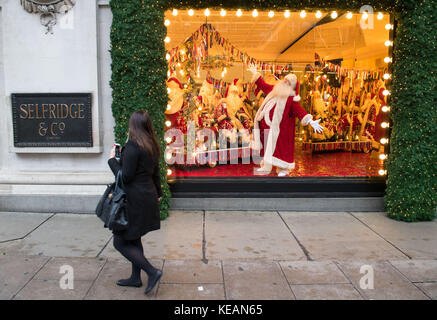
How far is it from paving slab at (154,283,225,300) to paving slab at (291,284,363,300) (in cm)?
76

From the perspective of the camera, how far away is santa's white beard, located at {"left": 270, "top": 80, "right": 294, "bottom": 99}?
299 inches

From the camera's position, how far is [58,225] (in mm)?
5641

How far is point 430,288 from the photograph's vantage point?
3.83m

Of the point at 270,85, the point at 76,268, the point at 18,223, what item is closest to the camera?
the point at 76,268

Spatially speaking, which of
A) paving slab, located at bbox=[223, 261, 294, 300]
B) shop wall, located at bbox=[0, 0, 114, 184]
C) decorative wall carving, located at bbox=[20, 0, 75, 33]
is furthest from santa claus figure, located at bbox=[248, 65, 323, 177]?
decorative wall carving, located at bbox=[20, 0, 75, 33]

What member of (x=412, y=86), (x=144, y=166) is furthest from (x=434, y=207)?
(x=144, y=166)

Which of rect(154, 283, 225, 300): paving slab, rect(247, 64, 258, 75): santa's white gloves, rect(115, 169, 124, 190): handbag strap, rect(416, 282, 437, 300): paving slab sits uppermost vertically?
rect(247, 64, 258, 75): santa's white gloves

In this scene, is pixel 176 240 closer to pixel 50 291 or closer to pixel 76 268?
pixel 76 268

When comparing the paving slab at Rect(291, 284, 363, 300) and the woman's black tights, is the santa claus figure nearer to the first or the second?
the paving slab at Rect(291, 284, 363, 300)

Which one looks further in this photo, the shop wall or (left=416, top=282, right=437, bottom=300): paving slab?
the shop wall

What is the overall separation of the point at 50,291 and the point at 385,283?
3356 mm

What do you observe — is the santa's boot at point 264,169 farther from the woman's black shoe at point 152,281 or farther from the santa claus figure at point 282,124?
the woman's black shoe at point 152,281

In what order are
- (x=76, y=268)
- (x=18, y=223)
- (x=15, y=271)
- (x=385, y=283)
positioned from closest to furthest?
A: (x=385, y=283) < (x=15, y=271) < (x=76, y=268) < (x=18, y=223)

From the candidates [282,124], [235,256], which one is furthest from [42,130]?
[282,124]
